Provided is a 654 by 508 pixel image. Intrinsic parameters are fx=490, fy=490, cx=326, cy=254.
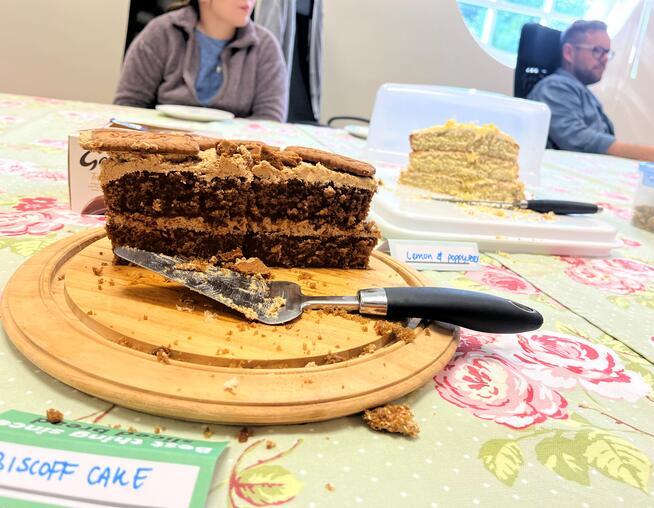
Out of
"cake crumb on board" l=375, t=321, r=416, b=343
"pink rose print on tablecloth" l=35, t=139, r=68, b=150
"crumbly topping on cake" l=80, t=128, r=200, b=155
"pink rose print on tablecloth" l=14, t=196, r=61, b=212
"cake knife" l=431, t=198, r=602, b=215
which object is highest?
"crumbly topping on cake" l=80, t=128, r=200, b=155

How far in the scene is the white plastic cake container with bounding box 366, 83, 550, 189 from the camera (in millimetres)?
3102

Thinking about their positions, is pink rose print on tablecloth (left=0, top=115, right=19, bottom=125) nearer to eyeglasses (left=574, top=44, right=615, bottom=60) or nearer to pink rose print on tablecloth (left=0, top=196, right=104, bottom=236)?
pink rose print on tablecloth (left=0, top=196, right=104, bottom=236)

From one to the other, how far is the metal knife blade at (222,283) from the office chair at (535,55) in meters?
5.59

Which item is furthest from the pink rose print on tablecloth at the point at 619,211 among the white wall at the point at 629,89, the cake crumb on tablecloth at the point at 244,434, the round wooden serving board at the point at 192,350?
the white wall at the point at 629,89

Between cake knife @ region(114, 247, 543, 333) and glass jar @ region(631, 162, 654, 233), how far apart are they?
5.62 ft

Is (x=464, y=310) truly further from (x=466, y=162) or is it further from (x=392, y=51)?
(x=392, y=51)

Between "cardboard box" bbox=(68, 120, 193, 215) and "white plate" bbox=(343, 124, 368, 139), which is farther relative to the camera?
"white plate" bbox=(343, 124, 368, 139)

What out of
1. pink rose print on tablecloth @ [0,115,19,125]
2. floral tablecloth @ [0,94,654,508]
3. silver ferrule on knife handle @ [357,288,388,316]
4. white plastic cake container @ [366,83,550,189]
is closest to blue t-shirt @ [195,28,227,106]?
pink rose print on tablecloth @ [0,115,19,125]

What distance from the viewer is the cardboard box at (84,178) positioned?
1.57 metres

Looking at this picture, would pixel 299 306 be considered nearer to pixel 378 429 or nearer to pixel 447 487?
pixel 378 429

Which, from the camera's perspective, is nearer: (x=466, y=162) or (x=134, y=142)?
(x=134, y=142)

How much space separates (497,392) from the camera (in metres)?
0.96

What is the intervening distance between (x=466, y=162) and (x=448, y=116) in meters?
0.84

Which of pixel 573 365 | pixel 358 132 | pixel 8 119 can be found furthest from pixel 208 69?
pixel 573 365
